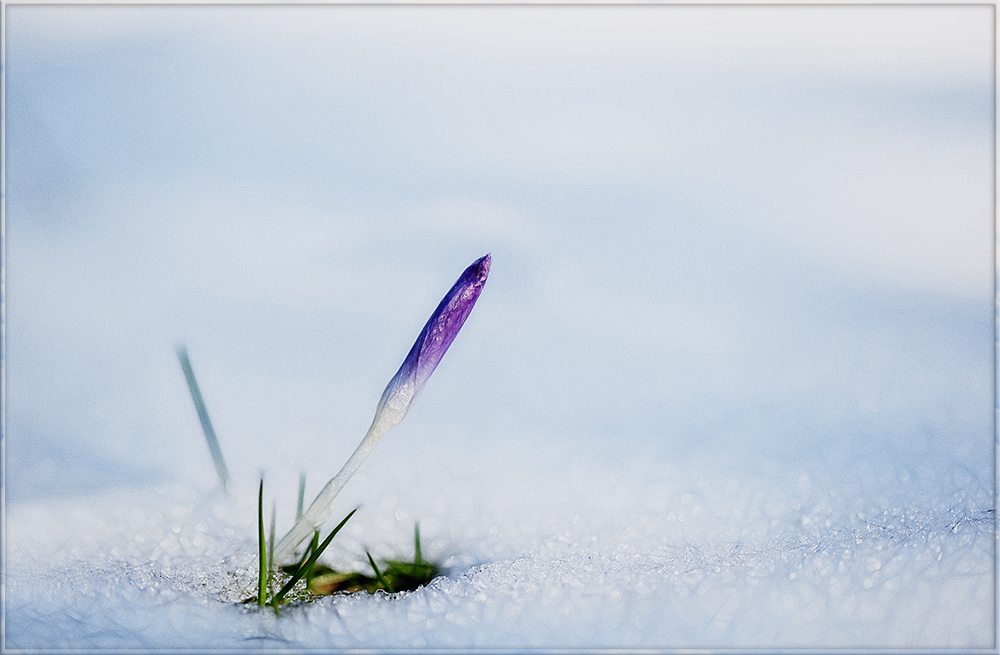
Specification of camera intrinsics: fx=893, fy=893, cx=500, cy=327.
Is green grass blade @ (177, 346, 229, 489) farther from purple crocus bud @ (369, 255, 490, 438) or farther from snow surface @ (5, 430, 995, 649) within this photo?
purple crocus bud @ (369, 255, 490, 438)

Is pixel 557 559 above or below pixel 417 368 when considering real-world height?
below

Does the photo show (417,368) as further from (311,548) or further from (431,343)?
(311,548)

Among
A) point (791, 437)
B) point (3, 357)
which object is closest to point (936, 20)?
point (791, 437)

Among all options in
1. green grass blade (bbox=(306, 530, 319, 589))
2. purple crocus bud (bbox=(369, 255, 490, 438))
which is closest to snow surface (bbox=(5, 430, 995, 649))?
green grass blade (bbox=(306, 530, 319, 589))

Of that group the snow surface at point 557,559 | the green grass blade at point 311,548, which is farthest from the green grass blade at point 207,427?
the green grass blade at point 311,548

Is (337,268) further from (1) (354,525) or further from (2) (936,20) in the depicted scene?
(2) (936,20)

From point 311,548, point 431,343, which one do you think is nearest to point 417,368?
point 431,343
